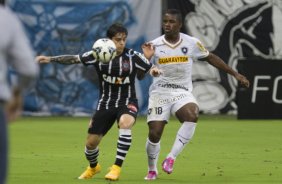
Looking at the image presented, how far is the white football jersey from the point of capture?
508 inches

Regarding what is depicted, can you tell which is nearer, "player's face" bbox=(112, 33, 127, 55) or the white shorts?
"player's face" bbox=(112, 33, 127, 55)

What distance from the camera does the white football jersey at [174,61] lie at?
12914 millimetres

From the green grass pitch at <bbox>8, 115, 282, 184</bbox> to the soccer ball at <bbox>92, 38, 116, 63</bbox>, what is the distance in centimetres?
154

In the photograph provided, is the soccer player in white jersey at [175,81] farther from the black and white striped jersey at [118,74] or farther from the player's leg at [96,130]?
the player's leg at [96,130]

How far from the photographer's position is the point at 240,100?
85.6 feet

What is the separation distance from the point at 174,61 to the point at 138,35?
49.0 ft

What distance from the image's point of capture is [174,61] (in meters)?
13.0

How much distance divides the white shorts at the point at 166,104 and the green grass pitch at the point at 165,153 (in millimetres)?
794

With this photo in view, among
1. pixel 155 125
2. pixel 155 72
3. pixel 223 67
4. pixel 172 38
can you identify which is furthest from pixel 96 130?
pixel 223 67

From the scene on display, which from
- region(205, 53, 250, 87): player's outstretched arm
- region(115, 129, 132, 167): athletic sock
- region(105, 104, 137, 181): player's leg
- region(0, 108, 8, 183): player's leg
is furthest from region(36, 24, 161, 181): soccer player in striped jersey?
region(0, 108, 8, 183): player's leg

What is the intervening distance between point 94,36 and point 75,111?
2259 millimetres

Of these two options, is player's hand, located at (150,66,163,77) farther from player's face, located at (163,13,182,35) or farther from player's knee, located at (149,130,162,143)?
player's face, located at (163,13,182,35)

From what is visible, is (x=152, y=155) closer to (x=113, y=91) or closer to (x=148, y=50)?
(x=113, y=91)

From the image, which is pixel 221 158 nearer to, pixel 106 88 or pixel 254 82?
pixel 106 88
